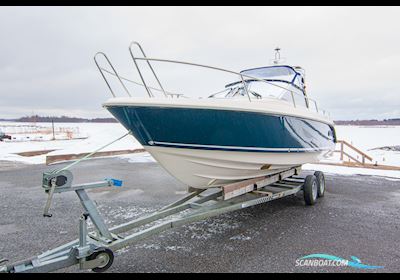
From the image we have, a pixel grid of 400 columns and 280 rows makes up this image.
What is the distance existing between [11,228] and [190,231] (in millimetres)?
Result: 2449

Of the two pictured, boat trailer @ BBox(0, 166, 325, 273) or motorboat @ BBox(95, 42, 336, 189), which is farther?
motorboat @ BBox(95, 42, 336, 189)

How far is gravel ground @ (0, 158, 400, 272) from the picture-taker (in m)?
3.01

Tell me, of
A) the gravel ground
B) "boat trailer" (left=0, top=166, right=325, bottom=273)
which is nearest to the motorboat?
"boat trailer" (left=0, top=166, right=325, bottom=273)

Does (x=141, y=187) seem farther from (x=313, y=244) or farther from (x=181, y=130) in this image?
(x=313, y=244)

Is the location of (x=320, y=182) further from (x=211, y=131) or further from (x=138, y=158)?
(x=138, y=158)

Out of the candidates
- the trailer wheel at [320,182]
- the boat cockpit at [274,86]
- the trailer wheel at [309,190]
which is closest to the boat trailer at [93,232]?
the trailer wheel at [309,190]

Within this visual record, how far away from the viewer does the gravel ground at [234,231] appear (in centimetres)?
301

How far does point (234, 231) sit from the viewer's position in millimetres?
3871

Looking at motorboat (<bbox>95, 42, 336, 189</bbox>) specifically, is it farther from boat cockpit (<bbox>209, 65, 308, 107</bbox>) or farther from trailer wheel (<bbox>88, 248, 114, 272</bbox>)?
trailer wheel (<bbox>88, 248, 114, 272</bbox>)

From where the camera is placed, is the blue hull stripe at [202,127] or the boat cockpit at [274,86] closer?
the blue hull stripe at [202,127]

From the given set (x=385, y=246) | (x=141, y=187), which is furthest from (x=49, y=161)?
(x=385, y=246)

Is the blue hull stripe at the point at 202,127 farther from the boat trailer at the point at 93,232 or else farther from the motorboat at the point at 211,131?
the boat trailer at the point at 93,232

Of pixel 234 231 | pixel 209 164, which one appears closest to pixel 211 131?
pixel 209 164

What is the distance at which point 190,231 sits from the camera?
152 inches
